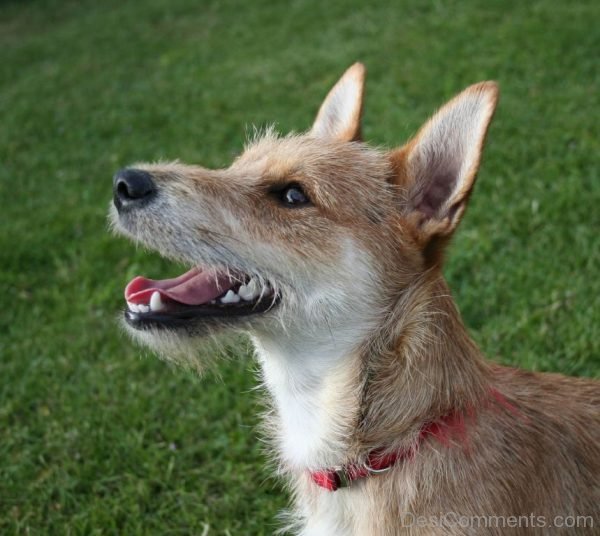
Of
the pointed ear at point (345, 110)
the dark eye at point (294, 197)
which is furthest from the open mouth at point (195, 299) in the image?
the pointed ear at point (345, 110)

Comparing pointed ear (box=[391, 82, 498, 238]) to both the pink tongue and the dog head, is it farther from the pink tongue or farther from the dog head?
the pink tongue

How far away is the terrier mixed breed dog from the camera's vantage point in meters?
2.75

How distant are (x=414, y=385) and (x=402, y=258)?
1.77 ft

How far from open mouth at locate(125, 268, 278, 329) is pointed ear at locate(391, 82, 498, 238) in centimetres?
76

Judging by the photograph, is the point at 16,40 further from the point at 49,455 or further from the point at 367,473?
the point at 367,473

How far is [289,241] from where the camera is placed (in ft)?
9.70

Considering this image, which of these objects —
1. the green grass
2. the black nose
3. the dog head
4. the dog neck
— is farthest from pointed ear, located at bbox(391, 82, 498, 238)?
the green grass

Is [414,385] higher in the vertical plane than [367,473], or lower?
higher

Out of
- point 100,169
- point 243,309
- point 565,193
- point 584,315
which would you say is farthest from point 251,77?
point 243,309

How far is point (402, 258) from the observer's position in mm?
2977

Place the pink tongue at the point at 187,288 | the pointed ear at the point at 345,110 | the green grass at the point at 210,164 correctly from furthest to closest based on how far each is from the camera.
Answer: the green grass at the point at 210,164 < the pointed ear at the point at 345,110 < the pink tongue at the point at 187,288

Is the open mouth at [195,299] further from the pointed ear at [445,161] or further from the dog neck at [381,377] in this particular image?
the pointed ear at [445,161]

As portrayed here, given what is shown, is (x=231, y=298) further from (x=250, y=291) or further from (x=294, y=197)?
(x=294, y=197)

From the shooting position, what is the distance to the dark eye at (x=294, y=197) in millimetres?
3098
